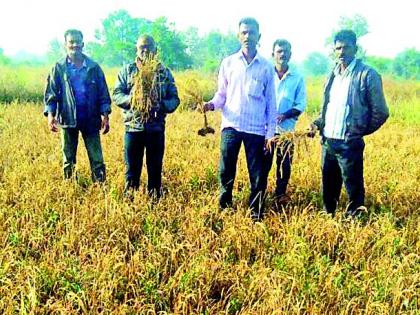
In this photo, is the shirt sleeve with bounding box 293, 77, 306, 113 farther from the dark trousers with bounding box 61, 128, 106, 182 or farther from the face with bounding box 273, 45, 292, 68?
the dark trousers with bounding box 61, 128, 106, 182

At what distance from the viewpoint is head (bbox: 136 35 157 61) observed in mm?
4023

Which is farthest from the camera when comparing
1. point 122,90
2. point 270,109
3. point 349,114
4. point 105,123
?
point 105,123

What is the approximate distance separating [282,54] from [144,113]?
56.6 inches

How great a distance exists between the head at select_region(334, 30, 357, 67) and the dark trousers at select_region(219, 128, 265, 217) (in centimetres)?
92

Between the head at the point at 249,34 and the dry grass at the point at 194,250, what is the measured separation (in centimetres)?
95

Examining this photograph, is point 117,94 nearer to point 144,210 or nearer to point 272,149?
point 144,210

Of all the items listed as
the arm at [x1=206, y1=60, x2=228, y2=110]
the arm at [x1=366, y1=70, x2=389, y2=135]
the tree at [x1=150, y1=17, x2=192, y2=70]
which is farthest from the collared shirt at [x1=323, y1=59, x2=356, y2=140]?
the tree at [x1=150, y1=17, x2=192, y2=70]

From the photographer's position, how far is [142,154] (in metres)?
4.25

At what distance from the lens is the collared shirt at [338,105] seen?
370 cm

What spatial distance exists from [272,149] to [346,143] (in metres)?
0.76

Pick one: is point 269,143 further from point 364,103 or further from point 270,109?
point 364,103

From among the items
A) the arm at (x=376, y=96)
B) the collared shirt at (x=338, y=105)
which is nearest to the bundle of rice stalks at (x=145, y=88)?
the collared shirt at (x=338, y=105)

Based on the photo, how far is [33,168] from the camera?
510cm

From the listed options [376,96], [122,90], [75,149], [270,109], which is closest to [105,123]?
[75,149]
